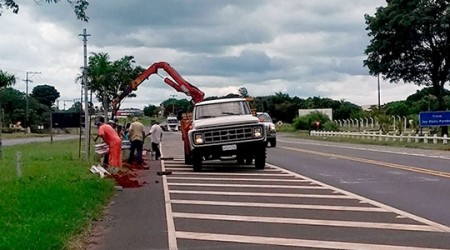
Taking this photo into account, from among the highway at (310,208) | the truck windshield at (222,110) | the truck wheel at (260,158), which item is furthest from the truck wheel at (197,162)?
the truck windshield at (222,110)

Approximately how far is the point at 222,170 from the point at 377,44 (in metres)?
27.6

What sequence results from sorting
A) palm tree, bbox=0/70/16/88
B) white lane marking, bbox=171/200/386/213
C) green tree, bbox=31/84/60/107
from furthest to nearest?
green tree, bbox=31/84/60/107, palm tree, bbox=0/70/16/88, white lane marking, bbox=171/200/386/213

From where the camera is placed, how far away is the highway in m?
10.3

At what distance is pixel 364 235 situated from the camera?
10.6m

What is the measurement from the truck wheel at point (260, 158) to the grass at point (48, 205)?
5253 mm

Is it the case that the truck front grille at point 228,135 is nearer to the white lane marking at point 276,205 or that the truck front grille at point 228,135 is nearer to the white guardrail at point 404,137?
the white lane marking at point 276,205

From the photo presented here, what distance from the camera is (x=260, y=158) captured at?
78.4ft

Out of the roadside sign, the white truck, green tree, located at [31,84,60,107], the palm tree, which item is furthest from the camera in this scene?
green tree, located at [31,84,60,107]

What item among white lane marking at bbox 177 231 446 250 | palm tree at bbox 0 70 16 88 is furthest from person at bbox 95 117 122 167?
palm tree at bbox 0 70 16 88

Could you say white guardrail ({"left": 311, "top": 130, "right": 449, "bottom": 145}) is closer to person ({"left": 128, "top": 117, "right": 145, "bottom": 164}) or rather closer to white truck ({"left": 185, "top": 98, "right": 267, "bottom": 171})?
person ({"left": 128, "top": 117, "right": 145, "bottom": 164})

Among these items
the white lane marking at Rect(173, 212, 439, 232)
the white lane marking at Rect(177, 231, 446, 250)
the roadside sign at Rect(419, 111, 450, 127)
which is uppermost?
the roadside sign at Rect(419, 111, 450, 127)

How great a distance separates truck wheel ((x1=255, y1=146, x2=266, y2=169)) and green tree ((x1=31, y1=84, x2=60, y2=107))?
126 meters

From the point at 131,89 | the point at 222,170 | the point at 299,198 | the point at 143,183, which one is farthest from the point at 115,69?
the point at 299,198

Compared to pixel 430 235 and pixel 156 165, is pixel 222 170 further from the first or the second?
pixel 430 235
